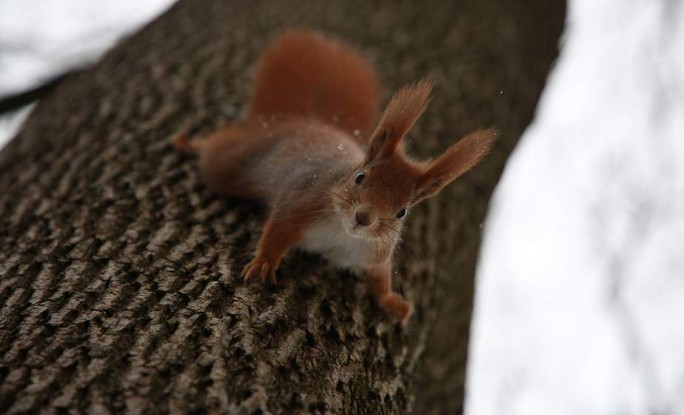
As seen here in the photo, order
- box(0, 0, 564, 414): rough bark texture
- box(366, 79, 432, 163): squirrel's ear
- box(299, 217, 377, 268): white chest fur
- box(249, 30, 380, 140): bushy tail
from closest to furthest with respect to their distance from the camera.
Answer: box(0, 0, 564, 414): rough bark texture, box(366, 79, 432, 163): squirrel's ear, box(299, 217, 377, 268): white chest fur, box(249, 30, 380, 140): bushy tail

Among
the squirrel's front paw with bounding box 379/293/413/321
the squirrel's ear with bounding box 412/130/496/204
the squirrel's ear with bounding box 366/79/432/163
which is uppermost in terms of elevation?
the squirrel's ear with bounding box 366/79/432/163

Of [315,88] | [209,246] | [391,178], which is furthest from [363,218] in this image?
[315,88]

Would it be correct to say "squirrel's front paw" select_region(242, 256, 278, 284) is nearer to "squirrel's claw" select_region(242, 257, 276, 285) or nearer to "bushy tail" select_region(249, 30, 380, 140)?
"squirrel's claw" select_region(242, 257, 276, 285)

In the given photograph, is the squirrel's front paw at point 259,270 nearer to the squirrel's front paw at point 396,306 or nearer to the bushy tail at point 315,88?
the squirrel's front paw at point 396,306

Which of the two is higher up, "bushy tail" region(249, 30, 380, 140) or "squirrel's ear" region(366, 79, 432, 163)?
"bushy tail" region(249, 30, 380, 140)

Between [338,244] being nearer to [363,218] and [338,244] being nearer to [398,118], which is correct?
[363,218]

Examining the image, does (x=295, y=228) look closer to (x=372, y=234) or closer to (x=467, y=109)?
(x=372, y=234)

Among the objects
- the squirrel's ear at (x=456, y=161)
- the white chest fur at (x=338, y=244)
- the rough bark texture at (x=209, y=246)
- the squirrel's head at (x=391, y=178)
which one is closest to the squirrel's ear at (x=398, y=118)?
the squirrel's head at (x=391, y=178)

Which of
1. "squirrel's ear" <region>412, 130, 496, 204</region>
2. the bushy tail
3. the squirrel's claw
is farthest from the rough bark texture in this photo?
"squirrel's ear" <region>412, 130, 496, 204</region>

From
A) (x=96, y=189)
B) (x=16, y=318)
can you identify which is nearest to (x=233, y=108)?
(x=96, y=189)
